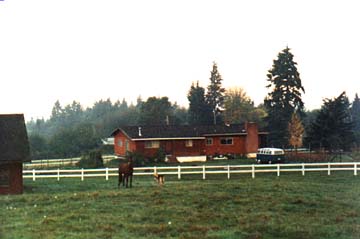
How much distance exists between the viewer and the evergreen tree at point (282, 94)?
59.0 m

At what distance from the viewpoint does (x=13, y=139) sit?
25.0 metres

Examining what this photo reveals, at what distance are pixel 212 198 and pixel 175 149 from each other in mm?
33879

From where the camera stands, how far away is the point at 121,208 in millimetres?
15266

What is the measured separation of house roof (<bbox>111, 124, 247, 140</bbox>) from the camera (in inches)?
1987

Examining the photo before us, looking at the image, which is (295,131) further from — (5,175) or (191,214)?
(191,214)

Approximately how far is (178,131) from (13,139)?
2846 cm

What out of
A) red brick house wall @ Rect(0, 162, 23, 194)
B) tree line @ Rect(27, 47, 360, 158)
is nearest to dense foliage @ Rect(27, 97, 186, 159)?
tree line @ Rect(27, 47, 360, 158)

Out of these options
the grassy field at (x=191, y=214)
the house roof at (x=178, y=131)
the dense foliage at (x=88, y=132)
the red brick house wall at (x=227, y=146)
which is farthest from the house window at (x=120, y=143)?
the grassy field at (x=191, y=214)

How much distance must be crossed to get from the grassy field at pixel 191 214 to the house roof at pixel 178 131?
1182 inches

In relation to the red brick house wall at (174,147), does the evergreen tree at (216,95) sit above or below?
above

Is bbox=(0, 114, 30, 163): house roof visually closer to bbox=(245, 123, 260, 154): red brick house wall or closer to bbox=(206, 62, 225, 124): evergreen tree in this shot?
bbox=(245, 123, 260, 154): red brick house wall

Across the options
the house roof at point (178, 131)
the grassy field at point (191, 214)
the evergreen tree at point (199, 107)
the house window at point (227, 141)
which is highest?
the evergreen tree at point (199, 107)

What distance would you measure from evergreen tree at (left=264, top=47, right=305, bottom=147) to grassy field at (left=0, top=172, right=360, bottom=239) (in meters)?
38.8

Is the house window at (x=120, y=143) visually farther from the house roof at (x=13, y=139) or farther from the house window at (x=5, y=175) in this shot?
the house window at (x=5, y=175)
